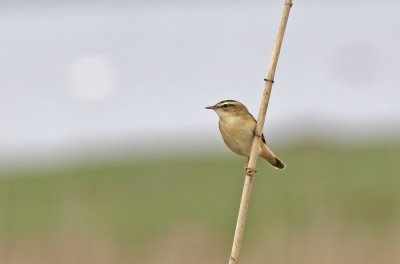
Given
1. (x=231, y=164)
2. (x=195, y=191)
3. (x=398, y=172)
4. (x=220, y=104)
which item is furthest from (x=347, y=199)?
(x=220, y=104)

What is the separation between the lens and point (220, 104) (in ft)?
17.9

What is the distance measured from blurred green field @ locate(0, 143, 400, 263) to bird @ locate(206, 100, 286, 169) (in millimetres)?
4643

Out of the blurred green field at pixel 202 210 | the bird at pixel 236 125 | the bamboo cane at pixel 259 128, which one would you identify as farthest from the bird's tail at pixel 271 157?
the blurred green field at pixel 202 210

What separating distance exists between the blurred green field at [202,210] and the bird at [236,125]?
4.64 meters

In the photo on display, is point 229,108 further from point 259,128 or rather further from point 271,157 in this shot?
point 259,128

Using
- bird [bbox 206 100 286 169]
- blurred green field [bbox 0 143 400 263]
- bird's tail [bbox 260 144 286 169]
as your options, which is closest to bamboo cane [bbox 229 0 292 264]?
bird [bbox 206 100 286 169]

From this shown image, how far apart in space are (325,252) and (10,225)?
7668 mm

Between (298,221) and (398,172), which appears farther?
(398,172)

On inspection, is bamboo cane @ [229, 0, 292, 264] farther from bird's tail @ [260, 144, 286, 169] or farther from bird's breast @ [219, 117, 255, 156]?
bird's tail @ [260, 144, 286, 169]

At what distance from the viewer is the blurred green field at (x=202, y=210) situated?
11.0m

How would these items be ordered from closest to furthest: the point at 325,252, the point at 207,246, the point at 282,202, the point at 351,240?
the point at 325,252
the point at 351,240
the point at 207,246
the point at 282,202

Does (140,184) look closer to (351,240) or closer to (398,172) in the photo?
(398,172)

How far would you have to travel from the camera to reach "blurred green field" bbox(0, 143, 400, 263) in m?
11.0

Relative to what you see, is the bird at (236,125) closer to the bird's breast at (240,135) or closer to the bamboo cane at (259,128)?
the bird's breast at (240,135)
